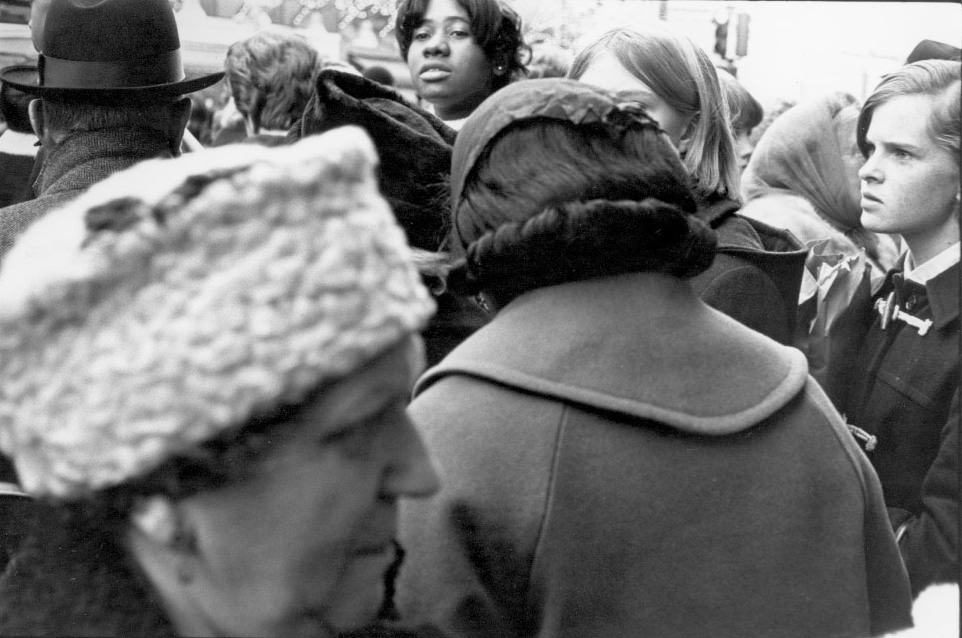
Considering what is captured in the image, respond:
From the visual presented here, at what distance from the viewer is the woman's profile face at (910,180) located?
1.48m

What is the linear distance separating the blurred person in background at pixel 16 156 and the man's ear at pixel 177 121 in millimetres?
587

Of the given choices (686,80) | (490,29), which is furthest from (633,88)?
(490,29)

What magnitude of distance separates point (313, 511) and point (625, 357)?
486 mm

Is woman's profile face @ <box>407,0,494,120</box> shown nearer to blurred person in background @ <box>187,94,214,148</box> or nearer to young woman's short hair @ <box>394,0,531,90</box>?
young woman's short hair @ <box>394,0,531,90</box>

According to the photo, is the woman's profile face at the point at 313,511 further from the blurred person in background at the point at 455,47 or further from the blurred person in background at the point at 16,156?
the blurred person in background at the point at 16,156

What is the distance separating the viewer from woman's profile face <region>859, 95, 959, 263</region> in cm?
148

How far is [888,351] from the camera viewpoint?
1.65 metres

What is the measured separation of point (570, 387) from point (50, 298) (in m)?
0.59

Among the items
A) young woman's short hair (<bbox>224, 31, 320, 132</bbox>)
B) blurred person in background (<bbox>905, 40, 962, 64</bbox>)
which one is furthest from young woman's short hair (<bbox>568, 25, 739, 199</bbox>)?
young woman's short hair (<bbox>224, 31, 320, 132</bbox>)

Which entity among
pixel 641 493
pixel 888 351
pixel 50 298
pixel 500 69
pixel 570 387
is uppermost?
pixel 50 298

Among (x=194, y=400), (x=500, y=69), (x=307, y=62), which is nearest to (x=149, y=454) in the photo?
(x=194, y=400)

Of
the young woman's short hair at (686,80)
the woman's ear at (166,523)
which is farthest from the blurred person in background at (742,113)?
the woman's ear at (166,523)

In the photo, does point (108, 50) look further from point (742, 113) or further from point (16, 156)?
point (742, 113)

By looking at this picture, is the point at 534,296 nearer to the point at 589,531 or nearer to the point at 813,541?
the point at 589,531
